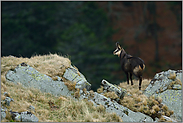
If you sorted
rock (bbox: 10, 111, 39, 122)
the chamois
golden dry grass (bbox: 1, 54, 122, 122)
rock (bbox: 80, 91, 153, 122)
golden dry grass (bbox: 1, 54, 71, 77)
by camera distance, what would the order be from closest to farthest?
rock (bbox: 10, 111, 39, 122), golden dry grass (bbox: 1, 54, 122, 122), rock (bbox: 80, 91, 153, 122), golden dry grass (bbox: 1, 54, 71, 77), the chamois

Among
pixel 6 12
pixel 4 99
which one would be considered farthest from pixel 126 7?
pixel 4 99

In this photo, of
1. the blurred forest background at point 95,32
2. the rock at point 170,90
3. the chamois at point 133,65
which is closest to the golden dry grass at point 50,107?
the rock at point 170,90

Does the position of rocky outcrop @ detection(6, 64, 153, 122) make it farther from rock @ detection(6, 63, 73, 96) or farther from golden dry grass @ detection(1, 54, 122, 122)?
golden dry grass @ detection(1, 54, 122, 122)

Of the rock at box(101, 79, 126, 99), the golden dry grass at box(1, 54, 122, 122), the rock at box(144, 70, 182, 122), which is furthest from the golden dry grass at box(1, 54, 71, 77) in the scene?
the rock at box(144, 70, 182, 122)

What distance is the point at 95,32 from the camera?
38.7 m

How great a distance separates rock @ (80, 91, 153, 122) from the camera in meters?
8.38

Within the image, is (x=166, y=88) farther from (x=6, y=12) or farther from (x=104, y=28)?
(x=6, y=12)

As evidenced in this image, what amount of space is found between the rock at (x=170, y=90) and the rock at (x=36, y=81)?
366 centimetres

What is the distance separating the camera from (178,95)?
9.39 metres

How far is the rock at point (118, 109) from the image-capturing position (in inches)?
330

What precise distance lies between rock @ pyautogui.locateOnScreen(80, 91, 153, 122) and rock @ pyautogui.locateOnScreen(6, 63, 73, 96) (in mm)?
900

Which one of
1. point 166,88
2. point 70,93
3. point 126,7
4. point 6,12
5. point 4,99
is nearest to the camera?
point 4,99

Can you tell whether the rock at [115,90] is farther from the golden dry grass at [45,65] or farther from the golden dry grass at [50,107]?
the golden dry grass at [45,65]

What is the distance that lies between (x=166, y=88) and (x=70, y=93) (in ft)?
13.1
